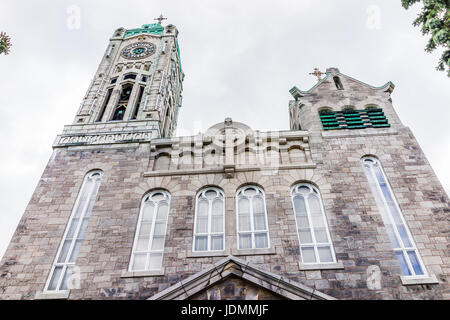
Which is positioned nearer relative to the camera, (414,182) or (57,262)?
(57,262)

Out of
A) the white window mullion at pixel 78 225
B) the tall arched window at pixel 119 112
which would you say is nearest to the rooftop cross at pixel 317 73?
the tall arched window at pixel 119 112

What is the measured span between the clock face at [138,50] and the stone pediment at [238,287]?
1858 cm

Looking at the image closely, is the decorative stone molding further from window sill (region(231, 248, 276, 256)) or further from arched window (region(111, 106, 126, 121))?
window sill (region(231, 248, 276, 256))

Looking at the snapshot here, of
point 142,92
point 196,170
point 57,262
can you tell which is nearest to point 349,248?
point 196,170

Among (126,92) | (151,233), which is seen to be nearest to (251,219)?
(151,233)

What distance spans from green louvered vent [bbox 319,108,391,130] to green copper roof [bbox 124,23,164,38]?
708 inches

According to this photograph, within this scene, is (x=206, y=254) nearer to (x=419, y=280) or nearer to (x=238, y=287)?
(x=238, y=287)

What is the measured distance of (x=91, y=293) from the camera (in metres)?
10.7

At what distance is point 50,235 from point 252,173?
793 cm

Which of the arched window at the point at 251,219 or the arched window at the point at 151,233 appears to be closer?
the arched window at the point at 151,233

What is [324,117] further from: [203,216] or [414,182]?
[203,216]

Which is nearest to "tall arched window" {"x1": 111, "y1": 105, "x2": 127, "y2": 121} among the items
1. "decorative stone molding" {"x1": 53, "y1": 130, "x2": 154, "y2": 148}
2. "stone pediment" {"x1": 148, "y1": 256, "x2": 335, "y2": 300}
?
"decorative stone molding" {"x1": 53, "y1": 130, "x2": 154, "y2": 148}

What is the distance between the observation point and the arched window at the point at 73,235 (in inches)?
448

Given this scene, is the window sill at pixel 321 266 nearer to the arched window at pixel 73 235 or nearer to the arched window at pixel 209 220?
the arched window at pixel 209 220
